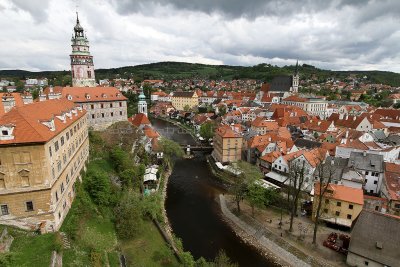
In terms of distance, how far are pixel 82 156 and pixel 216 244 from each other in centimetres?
1973

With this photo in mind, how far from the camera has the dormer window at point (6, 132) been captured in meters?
18.6

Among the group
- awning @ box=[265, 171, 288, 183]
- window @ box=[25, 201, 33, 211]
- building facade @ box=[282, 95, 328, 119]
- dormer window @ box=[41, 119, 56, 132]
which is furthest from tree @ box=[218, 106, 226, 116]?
window @ box=[25, 201, 33, 211]

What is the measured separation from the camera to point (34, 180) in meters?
19.9

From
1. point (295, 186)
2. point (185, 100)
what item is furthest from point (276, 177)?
point (185, 100)

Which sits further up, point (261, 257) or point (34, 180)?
point (34, 180)

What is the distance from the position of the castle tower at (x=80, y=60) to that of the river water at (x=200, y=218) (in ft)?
87.9

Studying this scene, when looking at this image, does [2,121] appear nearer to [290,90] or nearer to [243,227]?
[243,227]

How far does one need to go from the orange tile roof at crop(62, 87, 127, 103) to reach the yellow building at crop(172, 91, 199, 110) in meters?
69.3

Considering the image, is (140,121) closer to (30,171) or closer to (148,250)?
(148,250)

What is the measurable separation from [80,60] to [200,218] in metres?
41.0

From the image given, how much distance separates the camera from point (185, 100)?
4653 inches

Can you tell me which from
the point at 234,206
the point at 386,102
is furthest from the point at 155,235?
the point at 386,102

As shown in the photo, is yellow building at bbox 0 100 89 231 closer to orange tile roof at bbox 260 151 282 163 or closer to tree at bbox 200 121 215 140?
orange tile roof at bbox 260 151 282 163

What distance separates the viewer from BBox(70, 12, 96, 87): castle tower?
52469 millimetres
